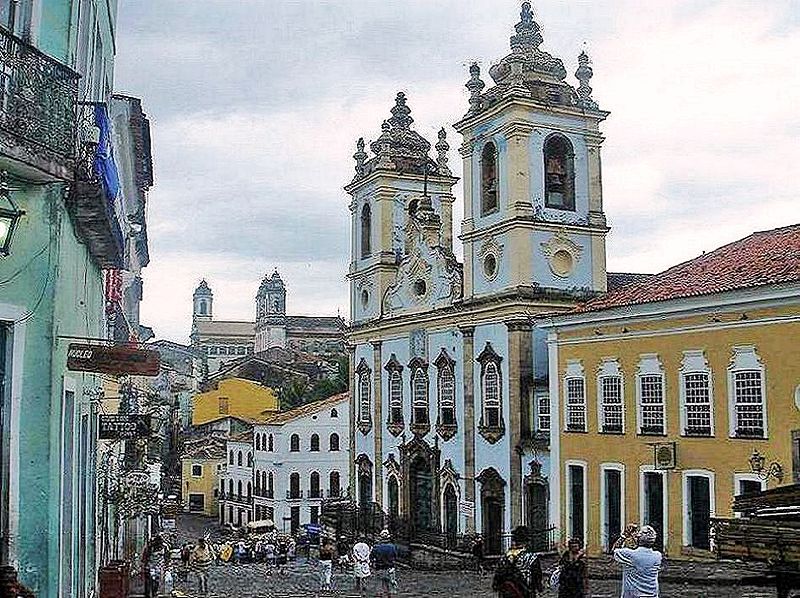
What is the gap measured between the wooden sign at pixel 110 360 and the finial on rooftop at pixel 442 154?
3047 centimetres

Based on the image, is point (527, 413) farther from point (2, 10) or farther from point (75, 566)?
point (2, 10)

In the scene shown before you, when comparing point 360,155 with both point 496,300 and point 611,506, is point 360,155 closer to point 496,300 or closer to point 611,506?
point 496,300

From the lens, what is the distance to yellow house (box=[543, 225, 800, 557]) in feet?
67.3

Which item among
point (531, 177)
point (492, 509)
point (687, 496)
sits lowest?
point (492, 509)

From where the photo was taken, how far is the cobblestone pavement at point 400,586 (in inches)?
713

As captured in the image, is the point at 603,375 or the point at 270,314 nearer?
the point at 603,375

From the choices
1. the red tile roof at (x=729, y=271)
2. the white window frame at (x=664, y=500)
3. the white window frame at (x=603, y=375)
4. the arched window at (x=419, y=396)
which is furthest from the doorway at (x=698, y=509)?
the arched window at (x=419, y=396)

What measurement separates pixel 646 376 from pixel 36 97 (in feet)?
58.9

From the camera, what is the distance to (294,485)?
182 feet

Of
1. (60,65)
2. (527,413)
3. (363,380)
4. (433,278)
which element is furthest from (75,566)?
(363,380)

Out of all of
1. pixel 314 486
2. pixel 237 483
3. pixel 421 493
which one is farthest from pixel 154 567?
pixel 237 483

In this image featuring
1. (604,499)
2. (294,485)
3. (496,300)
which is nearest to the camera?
(604,499)

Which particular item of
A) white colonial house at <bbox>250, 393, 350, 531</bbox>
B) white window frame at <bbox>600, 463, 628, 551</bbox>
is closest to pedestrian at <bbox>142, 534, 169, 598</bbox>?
white window frame at <bbox>600, 463, 628, 551</bbox>

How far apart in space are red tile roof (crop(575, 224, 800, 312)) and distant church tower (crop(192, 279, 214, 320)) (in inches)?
5277
